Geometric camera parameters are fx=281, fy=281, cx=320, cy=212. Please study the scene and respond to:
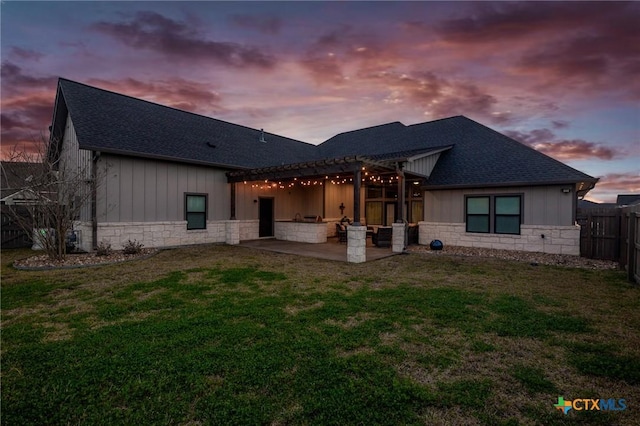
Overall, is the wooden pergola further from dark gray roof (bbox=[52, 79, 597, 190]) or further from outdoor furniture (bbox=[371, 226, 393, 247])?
outdoor furniture (bbox=[371, 226, 393, 247])

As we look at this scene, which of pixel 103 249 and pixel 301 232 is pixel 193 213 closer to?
pixel 103 249

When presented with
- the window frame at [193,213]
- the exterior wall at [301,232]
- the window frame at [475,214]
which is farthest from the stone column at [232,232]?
the window frame at [475,214]

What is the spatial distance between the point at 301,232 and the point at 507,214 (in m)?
9.21

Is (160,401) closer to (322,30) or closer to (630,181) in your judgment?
(322,30)

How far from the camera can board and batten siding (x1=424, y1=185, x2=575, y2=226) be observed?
10328mm

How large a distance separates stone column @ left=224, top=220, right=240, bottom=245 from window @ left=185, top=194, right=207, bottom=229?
42.1 inches

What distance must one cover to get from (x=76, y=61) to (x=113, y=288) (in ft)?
39.5

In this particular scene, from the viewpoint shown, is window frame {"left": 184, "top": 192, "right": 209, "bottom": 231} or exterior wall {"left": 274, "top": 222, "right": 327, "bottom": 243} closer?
window frame {"left": 184, "top": 192, "right": 209, "bottom": 231}

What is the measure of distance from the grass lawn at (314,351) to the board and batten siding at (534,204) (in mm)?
4558

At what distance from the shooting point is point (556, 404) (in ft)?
8.17

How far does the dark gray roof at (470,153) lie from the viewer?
10.9 meters

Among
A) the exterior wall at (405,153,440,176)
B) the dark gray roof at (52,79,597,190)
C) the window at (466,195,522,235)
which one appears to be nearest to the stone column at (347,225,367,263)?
the exterior wall at (405,153,440,176)

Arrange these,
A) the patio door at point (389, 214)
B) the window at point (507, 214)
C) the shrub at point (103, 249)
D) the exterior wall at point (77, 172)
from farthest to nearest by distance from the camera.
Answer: the patio door at point (389, 214) → the window at point (507, 214) → the shrub at point (103, 249) → the exterior wall at point (77, 172)

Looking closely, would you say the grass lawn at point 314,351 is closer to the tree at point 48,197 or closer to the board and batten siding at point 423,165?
the tree at point 48,197
